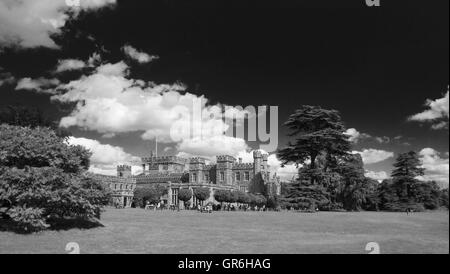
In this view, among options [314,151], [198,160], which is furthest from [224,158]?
[314,151]

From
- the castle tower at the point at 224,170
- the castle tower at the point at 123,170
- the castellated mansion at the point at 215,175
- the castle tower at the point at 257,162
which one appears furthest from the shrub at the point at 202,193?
the castle tower at the point at 123,170

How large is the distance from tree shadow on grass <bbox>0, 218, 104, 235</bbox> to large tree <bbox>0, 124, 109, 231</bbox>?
183mm

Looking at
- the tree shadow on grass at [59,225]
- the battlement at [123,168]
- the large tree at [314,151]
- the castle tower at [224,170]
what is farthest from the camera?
the battlement at [123,168]

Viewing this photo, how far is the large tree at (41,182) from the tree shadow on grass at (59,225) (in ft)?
0.60

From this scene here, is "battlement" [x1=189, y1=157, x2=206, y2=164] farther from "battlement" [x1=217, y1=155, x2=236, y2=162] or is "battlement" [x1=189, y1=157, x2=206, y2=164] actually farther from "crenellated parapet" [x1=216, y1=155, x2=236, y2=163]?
"battlement" [x1=217, y1=155, x2=236, y2=162]

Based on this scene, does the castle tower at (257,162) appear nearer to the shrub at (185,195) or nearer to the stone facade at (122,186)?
the stone facade at (122,186)

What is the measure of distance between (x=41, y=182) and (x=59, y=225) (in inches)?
110

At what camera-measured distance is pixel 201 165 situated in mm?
89812

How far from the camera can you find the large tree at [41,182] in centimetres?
1681

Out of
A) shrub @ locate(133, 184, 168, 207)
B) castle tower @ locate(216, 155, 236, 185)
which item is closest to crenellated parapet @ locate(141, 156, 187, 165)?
castle tower @ locate(216, 155, 236, 185)

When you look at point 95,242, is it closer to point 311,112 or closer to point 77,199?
point 77,199

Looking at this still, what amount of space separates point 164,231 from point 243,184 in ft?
224
